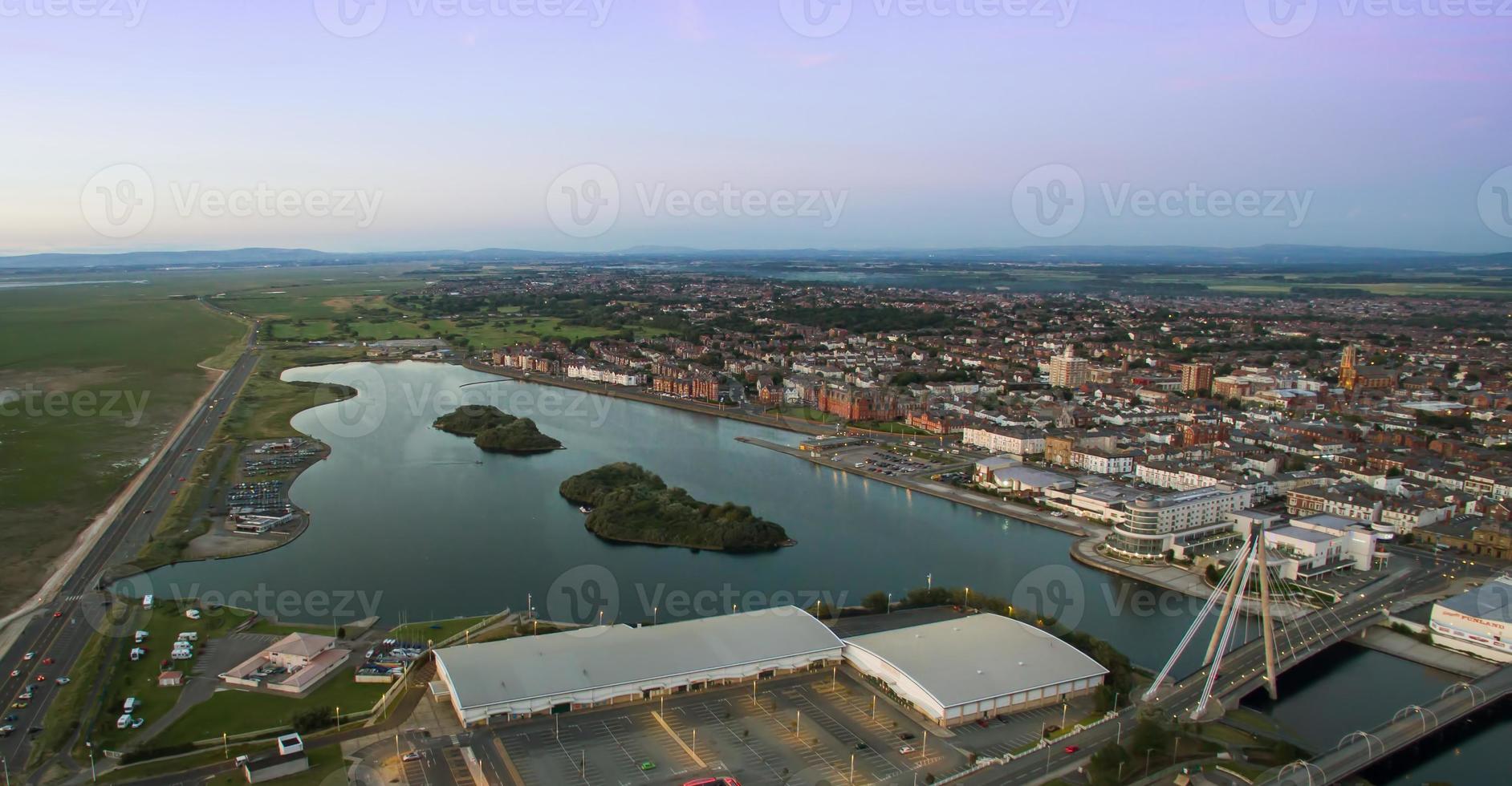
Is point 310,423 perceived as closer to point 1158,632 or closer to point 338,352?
point 338,352

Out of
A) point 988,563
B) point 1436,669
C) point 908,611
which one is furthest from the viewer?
point 988,563

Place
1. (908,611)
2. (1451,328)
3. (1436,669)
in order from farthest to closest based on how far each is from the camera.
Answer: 1. (1451,328)
2. (908,611)
3. (1436,669)

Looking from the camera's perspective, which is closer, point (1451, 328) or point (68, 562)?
point (68, 562)

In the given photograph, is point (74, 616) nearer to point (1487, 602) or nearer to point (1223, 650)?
point (1223, 650)

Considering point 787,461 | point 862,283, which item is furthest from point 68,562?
point 862,283

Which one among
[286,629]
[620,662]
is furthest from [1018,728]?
[286,629]
